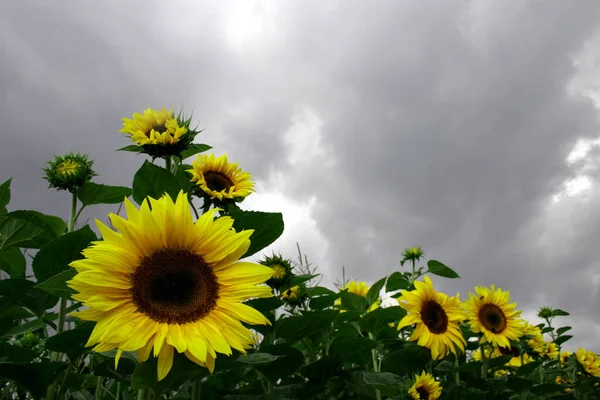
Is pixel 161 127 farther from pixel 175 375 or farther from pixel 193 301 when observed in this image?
pixel 175 375

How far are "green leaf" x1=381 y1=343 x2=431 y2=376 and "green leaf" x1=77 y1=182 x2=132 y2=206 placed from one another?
69.3 inches

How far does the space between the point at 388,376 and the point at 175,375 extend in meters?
1.29

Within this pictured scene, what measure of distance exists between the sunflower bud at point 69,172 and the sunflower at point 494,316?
A: 2.72 metres

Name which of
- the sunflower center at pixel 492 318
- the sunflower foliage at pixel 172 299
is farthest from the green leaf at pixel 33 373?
the sunflower center at pixel 492 318

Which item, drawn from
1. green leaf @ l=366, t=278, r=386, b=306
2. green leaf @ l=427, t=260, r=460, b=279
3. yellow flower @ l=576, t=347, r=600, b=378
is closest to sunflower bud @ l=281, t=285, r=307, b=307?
green leaf @ l=366, t=278, r=386, b=306

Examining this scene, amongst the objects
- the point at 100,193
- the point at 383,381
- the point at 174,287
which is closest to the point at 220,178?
the point at 100,193

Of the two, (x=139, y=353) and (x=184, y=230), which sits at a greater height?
(x=184, y=230)

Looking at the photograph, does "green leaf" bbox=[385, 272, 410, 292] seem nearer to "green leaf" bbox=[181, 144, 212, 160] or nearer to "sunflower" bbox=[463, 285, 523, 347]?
"sunflower" bbox=[463, 285, 523, 347]

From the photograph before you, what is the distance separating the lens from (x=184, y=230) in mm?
1709

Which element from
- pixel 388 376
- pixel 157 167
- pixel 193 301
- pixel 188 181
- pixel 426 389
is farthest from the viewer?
pixel 426 389

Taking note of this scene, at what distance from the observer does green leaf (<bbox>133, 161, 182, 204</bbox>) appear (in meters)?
1.88

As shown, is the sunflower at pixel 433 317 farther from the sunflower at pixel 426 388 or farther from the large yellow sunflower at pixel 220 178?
the large yellow sunflower at pixel 220 178

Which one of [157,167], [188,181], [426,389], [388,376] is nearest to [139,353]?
[157,167]

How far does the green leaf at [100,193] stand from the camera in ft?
7.02
